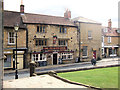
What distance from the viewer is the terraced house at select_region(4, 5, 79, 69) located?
68.0ft

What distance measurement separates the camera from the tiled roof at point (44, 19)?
2320 centimetres

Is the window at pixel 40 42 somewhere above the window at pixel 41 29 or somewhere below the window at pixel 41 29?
below

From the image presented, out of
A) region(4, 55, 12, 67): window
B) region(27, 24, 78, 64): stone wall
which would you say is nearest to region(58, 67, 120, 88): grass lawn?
region(4, 55, 12, 67): window

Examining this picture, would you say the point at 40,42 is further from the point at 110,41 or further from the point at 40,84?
the point at 110,41

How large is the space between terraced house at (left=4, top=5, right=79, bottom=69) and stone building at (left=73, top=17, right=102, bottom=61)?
4.49 ft

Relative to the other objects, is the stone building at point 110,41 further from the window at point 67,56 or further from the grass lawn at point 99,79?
the grass lawn at point 99,79

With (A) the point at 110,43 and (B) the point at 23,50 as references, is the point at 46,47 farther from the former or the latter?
(A) the point at 110,43

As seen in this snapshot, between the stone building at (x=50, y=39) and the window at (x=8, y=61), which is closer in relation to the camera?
the window at (x=8, y=61)

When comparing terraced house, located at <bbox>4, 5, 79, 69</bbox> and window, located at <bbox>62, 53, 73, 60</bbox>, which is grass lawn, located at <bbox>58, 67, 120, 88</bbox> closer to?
terraced house, located at <bbox>4, 5, 79, 69</bbox>

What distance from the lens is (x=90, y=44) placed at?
28.5 metres

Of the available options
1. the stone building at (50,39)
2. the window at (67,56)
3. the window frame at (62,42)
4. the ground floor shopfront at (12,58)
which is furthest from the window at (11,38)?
the window at (67,56)

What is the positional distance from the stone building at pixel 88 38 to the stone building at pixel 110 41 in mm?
4334

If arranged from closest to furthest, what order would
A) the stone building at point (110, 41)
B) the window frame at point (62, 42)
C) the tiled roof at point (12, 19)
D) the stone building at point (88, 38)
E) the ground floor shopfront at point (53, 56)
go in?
1. the tiled roof at point (12, 19)
2. the ground floor shopfront at point (53, 56)
3. the window frame at point (62, 42)
4. the stone building at point (88, 38)
5. the stone building at point (110, 41)

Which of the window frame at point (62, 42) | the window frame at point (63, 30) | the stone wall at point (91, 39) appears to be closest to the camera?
the window frame at point (62, 42)
